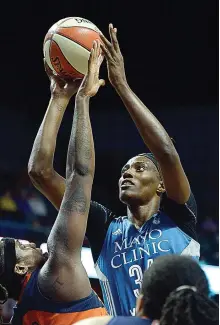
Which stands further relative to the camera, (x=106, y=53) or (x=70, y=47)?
(x=70, y=47)

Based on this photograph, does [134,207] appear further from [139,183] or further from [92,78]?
[92,78]

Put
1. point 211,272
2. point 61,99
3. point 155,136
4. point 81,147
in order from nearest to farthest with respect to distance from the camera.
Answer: point 81,147
point 155,136
point 61,99
point 211,272

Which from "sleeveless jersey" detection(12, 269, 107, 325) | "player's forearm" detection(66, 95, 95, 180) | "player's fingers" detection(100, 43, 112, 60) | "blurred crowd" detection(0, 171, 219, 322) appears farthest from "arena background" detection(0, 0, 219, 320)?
"sleeveless jersey" detection(12, 269, 107, 325)

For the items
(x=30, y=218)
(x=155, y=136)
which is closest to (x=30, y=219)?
(x=30, y=218)

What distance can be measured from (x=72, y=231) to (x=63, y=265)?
0.17 m

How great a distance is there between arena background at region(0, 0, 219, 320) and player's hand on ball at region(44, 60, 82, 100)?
819 cm

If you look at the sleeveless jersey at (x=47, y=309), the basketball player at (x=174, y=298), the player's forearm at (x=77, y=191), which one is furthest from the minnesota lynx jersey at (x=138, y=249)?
the basketball player at (x=174, y=298)

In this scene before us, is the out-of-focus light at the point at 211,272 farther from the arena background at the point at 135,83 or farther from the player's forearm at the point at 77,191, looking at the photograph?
the arena background at the point at 135,83

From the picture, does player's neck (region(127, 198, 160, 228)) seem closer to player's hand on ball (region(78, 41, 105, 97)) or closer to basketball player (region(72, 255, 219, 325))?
player's hand on ball (region(78, 41, 105, 97))

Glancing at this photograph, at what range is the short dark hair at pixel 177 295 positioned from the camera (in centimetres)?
228

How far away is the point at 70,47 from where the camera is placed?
399 cm

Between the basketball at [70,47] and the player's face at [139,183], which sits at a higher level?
the basketball at [70,47]

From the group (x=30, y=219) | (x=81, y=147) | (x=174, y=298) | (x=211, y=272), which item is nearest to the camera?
(x=174, y=298)

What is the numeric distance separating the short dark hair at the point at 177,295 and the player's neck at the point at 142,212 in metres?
1.48
